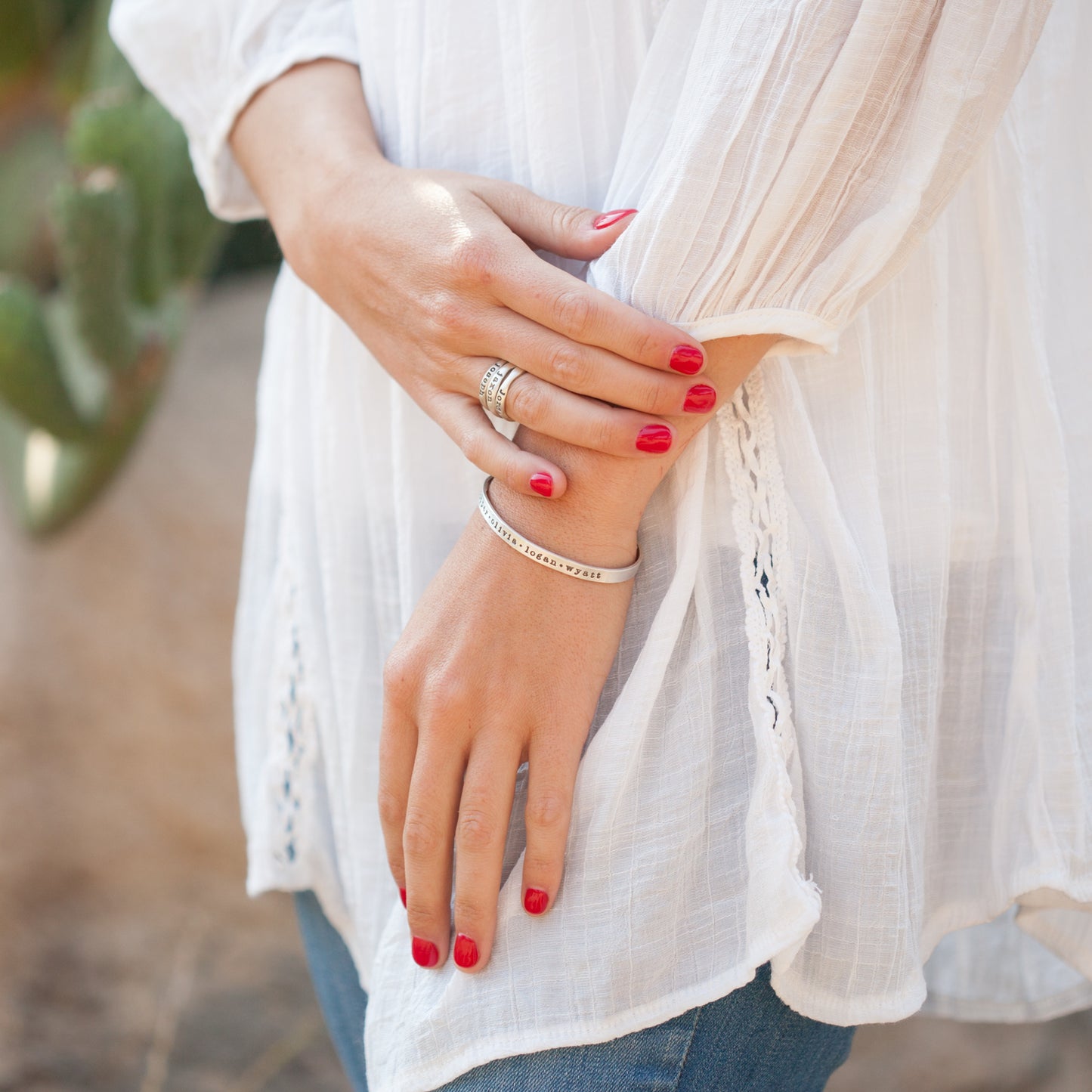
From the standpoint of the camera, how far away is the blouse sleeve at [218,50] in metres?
0.77

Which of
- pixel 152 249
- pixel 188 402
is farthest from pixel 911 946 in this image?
pixel 188 402

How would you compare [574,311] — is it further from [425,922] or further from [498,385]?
[425,922]

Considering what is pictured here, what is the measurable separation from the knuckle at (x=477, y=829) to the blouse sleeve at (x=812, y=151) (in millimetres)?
300

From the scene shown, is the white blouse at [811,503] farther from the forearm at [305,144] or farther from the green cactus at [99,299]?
the green cactus at [99,299]

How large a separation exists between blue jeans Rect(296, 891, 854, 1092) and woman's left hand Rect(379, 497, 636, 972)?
0.07 metres

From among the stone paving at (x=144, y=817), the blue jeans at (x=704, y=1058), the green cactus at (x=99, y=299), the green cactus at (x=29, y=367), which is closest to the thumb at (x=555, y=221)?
the blue jeans at (x=704, y=1058)

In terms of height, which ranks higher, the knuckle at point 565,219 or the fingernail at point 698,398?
the knuckle at point 565,219

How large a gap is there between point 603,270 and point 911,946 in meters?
0.43

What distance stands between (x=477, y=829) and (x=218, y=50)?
0.63 metres

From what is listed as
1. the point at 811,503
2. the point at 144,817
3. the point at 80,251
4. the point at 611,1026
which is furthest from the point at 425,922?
the point at 144,817

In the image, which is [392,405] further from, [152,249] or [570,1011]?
[152,249]

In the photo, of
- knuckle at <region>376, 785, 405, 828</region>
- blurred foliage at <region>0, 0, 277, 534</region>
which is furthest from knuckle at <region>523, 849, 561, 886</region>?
blurred foliage at <region>0, 0, 277, 534</region>

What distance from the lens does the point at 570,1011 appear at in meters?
0.58

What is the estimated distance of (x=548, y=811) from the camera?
58 centimetres
